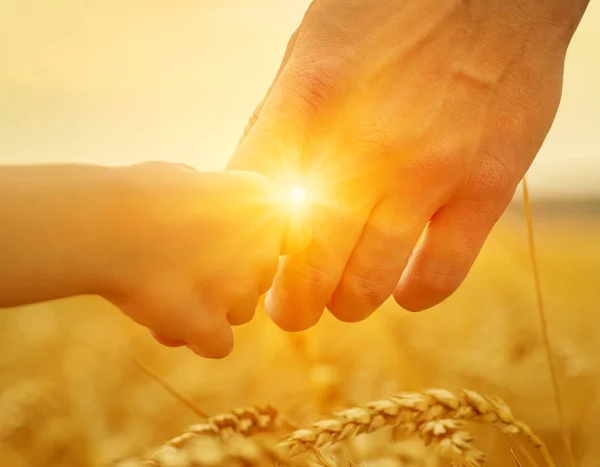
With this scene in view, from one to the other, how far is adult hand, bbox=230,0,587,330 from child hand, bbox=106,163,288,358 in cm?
10

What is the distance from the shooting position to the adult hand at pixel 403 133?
66cm

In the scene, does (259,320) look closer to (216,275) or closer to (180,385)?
(180,385)

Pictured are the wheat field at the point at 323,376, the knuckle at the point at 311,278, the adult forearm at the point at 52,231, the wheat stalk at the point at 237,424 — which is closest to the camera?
the adult forearm at the point at 52,231

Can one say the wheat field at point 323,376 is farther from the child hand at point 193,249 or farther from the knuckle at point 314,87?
the knuckle at point 314,87

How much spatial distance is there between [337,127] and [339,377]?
1.65ft

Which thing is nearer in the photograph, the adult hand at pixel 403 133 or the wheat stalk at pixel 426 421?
the wheat stalk at pixel 426 421

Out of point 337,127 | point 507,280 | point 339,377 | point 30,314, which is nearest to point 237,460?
point 337,127

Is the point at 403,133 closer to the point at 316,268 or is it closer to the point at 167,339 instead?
the point at 316,268

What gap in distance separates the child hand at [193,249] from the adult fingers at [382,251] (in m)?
0.16

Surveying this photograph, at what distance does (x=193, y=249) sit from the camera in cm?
47

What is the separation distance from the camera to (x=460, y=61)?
738mm

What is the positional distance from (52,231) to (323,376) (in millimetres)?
650

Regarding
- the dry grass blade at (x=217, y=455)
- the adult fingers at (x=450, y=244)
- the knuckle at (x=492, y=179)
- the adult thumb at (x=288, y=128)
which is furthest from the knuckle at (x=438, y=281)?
the dry grass blade at (x=217, y=455)

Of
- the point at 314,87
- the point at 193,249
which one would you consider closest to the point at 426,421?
the point at 193,249
